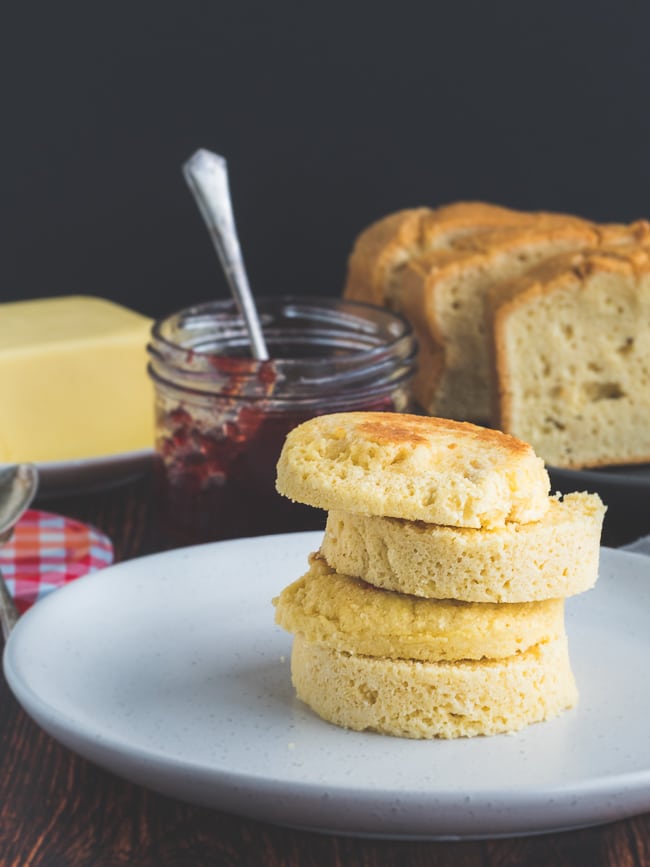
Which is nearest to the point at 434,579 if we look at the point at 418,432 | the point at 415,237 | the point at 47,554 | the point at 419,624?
the point at 419,624

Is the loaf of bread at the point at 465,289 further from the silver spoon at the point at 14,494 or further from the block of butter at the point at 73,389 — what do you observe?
the silver spoon at the point at 14,494

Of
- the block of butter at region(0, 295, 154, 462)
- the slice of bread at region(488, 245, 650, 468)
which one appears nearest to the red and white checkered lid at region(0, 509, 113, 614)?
the block of butter at region(0, 295, 154, 462)

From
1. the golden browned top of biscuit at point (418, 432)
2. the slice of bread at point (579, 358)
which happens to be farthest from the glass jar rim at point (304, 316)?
the golden browned top of biscuit at point (418, 432)

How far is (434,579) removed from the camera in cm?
169

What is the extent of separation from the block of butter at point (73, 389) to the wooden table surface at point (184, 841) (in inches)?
51.5

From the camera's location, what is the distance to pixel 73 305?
11.1 ft

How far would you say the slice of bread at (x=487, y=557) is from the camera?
167 cm

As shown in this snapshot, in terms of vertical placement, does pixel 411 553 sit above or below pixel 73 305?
above

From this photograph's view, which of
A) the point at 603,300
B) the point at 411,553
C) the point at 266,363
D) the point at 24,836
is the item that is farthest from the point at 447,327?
the point at 24,836

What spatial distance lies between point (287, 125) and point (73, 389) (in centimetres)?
122

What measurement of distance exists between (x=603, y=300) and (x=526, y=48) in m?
1.14

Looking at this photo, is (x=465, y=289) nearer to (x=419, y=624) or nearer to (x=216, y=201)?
(x=216, y=201)

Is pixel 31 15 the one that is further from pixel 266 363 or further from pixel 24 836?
pixel 24 836

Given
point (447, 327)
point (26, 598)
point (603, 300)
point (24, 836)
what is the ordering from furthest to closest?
point (447, 327)
point (603, 300)
point (26, 598)
point (24, 836)
